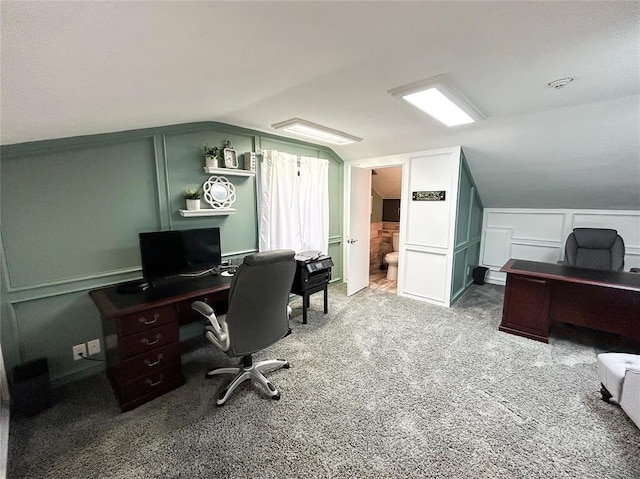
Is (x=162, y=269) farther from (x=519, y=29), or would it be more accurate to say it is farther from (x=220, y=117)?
(x=519, y=29)

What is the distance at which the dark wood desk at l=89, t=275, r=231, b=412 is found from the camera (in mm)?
1869

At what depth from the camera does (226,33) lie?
1080mm

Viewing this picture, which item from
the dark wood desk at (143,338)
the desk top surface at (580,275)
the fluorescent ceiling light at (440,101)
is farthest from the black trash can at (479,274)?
the dark wood desk at (143,338)

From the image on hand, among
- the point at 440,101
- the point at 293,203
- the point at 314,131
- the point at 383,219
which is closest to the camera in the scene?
the point at 440,101

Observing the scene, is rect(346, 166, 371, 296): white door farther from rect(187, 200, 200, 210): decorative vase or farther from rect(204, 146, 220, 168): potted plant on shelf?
rect(187, 200, 200, 210): decorative vase

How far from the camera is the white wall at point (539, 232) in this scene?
3.73 m

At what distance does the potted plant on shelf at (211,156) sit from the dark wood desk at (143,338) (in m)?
1.32

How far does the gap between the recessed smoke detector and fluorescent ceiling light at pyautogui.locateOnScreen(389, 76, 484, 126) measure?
0.54 metres

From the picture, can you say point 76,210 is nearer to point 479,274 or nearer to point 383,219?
point 383,219

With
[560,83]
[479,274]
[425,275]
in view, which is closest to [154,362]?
[425,275]

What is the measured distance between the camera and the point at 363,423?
182 cm

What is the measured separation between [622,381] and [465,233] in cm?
260

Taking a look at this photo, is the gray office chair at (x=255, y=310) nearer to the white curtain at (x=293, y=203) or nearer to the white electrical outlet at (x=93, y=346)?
the white electrical outlet at (x=93, y=346)

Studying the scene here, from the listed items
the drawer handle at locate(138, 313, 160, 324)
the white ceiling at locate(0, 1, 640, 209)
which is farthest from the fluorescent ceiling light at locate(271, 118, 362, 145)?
the drawer handle at locate(138, 313, 160, 324)
